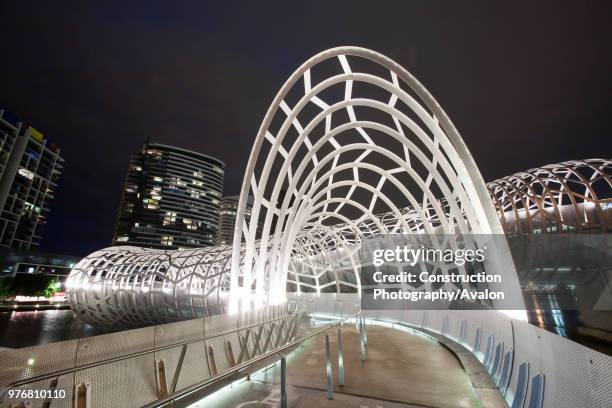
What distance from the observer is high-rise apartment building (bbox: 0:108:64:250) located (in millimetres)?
82500

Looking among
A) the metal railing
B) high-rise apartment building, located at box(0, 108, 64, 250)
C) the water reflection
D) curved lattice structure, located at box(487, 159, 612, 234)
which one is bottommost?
the water reflection

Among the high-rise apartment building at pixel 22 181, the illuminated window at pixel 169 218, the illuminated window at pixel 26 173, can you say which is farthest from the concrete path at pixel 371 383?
the illuminated window at pixel 169 218

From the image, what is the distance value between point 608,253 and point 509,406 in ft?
116

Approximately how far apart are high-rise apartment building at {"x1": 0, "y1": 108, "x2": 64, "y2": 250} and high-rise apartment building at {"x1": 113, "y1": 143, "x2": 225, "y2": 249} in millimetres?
37232

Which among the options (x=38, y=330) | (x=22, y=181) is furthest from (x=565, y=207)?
(x=22, y=181)

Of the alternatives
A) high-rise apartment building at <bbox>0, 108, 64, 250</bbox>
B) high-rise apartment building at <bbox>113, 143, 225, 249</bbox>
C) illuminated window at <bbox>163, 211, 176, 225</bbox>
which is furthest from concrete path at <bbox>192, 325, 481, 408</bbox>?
illuminated window at <bbox>163, 211, 176, 225</bbox>

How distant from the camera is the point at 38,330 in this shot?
113ft

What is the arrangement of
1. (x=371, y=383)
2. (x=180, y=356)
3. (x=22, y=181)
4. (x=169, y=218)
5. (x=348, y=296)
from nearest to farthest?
(x=180, y=356)
(x=371, y=383)
(x=348, y=296)
(x=22, y=181)
(x=169, y=218)

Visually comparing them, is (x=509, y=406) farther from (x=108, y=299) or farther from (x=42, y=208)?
(x=42, y=208)

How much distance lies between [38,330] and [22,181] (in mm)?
78500

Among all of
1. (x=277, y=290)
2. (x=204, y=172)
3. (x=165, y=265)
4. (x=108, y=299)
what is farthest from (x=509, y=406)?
(x=204, y=172)

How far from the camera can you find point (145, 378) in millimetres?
5379

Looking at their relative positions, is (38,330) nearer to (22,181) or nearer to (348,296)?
(348,296)

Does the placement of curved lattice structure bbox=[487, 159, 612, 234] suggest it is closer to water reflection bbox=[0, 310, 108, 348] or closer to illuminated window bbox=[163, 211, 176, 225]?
water reflection bbox=[0, 310, 108, 348]
